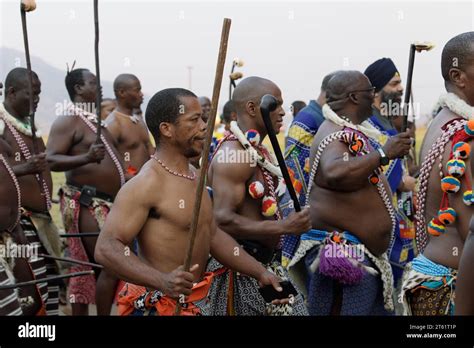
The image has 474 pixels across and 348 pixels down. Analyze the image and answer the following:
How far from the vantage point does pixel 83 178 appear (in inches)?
309

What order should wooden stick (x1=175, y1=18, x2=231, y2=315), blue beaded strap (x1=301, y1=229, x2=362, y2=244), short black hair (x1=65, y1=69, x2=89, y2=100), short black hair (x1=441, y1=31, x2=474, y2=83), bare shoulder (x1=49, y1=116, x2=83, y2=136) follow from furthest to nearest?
short black hair (x1=65, y1=69, x2=89, y2=100) < bare shoulder (x1=49, y1=116, x2=83, y2=136) < blue beaded strap (x1=301, y1=229, x2=362, y2=244) < short black hair (x1=441, y1=31, x2=474, y2=83) < wooden stick (x1=175, y1=18, x2=231, y2=315)

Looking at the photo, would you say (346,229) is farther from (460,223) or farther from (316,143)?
(460,223)

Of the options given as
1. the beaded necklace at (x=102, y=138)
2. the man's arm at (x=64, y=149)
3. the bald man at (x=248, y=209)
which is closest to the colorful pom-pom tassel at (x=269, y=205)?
the bald man at (x=248, y=209)

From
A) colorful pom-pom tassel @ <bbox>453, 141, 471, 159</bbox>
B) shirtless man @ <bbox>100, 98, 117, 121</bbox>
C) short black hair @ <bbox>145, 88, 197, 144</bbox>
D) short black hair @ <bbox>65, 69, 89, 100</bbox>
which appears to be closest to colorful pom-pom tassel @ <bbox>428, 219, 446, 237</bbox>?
colorful pom-pom tassel @ <bbox>453, 141, 471, 159</bbox>

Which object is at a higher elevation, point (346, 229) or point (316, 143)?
point (316, 143)

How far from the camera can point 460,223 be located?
14.6 ft

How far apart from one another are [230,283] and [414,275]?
1388 mm

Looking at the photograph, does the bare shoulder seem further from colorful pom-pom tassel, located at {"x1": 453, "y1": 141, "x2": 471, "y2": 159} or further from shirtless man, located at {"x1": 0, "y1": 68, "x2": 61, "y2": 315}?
colorful pom-pom tassel, located at {"x1": 453, "y1": 141, "x2": 471, "y2": 159}

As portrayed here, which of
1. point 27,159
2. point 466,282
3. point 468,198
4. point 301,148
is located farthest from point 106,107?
point 466,282

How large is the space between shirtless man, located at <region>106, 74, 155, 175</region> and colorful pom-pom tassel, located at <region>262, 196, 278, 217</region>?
3.04 m

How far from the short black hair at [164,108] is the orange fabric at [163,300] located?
0.78 metres

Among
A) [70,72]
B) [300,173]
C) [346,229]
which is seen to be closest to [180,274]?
[346,229]

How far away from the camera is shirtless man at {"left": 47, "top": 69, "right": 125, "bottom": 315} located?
765 cm

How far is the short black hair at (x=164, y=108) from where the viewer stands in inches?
187
